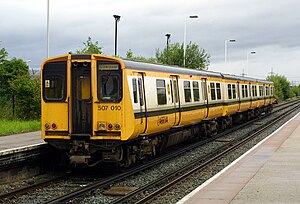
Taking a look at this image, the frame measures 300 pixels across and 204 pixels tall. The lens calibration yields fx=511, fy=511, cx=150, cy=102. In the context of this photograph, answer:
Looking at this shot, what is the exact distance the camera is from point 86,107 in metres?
13.3

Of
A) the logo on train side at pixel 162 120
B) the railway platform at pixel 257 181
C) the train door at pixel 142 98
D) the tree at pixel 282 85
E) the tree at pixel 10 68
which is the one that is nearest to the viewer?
the railway platform at pixel 257 181

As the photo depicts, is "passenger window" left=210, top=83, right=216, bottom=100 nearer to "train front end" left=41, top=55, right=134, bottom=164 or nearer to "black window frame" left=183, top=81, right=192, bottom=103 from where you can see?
"black window frame" left=183, top=81, right=192, bottom=103

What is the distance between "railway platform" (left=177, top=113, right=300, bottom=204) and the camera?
9.76 m

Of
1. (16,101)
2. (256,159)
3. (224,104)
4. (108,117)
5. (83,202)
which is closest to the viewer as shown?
(83,202)

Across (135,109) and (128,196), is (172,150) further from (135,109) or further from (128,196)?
(128,196)

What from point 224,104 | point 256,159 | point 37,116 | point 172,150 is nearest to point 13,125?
point 37,116

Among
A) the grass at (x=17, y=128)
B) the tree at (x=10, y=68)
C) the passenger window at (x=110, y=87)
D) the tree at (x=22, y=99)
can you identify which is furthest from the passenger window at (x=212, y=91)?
the tree at (x=10, y=68)

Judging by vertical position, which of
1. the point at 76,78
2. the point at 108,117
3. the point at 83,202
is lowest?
the point at 83,202

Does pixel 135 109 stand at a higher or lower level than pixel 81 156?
higher

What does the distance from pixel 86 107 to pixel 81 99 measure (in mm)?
273

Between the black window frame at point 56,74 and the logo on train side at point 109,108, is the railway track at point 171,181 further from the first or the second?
the black window frame at point 56,74

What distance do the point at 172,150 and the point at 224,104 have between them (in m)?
6.52

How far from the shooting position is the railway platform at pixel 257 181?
9.76m

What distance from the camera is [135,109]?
13.6 meters
